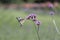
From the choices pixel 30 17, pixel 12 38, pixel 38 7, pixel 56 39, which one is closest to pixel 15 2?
pixel 38 7

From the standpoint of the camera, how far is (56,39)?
3826 mm

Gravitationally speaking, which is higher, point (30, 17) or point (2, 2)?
point (30, 17)

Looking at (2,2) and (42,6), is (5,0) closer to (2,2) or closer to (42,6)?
(2,2)

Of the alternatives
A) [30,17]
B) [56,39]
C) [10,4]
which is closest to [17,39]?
→ [56,39]

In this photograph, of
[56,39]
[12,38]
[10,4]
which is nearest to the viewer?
[56,39]

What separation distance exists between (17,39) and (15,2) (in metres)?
10.00

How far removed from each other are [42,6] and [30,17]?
37.3ft

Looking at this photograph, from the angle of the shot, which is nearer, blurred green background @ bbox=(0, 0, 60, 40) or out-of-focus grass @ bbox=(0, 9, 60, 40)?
out-of-focus grass @ bbox=(0, 9, 60, 40)

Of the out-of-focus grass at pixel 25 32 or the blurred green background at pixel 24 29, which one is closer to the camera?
the out-of-focus grass at pixel 25 32

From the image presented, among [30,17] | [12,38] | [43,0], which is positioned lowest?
[43,0]

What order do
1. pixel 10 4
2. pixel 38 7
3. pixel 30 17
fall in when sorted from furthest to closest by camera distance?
pixel 10 4
pixel 38 7
pixel 30 17

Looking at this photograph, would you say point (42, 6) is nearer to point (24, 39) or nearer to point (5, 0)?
point (5, 0)

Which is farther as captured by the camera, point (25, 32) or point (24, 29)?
point (24, 29)

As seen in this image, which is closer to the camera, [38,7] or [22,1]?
[38,7]
